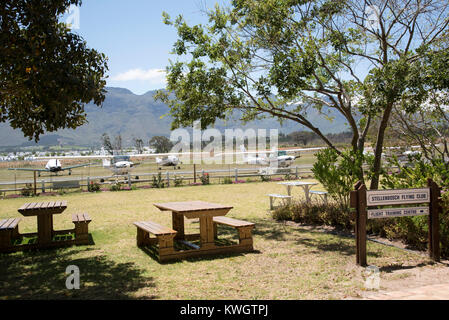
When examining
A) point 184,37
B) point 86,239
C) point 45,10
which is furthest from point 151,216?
point 45,10

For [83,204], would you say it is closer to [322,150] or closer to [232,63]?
[232,63]

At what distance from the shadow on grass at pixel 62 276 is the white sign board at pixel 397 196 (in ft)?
12.2

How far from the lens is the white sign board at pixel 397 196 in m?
6.48

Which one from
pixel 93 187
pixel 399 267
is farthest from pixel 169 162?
pixel 399 267

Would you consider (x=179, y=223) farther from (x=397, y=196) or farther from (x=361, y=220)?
(x=397, y=196)

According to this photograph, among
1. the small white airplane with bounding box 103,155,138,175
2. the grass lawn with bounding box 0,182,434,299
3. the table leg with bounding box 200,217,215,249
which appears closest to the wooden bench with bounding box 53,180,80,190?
the small white airplane with bounding box 103,155,138,175

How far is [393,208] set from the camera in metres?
6.61

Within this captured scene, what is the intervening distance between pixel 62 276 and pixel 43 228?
2.51 m

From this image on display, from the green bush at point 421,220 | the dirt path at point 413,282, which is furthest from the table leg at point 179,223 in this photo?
the green bush at point 421,220

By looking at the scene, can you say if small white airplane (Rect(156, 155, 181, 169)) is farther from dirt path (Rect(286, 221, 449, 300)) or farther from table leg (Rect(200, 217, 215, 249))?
dirt path (Rect(286, 221, 449, 300))

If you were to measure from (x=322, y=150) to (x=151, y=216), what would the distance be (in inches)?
221

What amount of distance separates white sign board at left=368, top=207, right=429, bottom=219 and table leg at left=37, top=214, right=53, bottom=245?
639cm

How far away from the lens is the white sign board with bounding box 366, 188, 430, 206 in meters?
6.48

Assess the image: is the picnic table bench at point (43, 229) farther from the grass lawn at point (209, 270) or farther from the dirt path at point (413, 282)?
the dirt path at point (413, 282)
